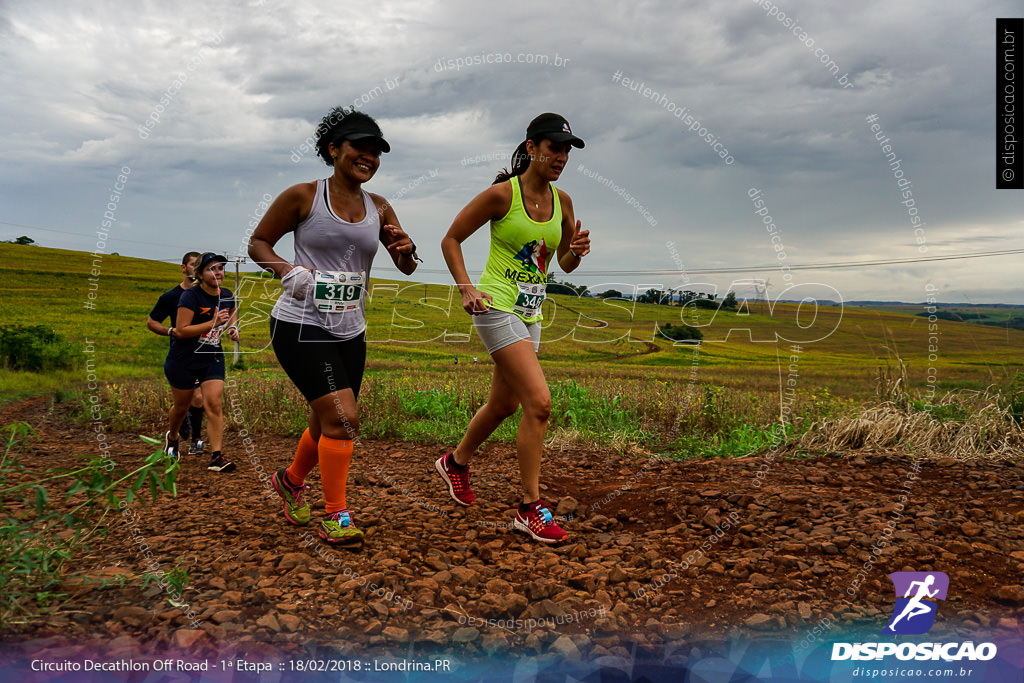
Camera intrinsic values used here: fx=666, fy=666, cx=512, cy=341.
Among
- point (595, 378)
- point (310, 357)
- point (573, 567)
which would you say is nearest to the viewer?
point (573, 567)

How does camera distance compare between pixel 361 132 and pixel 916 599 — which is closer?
pixel 916 599

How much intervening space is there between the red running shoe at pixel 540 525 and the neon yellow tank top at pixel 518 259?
1104mm

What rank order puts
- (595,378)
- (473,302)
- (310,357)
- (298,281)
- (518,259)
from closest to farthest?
1. (298,281)
2. (310,357)
3. (473,302)
4. (518,259)
5. (595,378)

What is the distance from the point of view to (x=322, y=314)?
3.68 m

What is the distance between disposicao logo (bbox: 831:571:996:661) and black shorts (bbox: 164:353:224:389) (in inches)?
220

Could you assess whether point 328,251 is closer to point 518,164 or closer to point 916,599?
point 518,164

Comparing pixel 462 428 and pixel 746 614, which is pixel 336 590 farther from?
pixel 462 428

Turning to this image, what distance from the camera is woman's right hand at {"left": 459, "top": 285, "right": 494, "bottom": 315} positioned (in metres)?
3.75

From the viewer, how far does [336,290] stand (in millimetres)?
3695

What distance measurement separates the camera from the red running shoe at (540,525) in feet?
12.4

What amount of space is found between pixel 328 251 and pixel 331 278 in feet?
0.50

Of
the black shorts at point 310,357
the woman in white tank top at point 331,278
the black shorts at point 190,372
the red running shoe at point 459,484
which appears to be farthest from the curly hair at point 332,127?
the black shorts at point 190,372

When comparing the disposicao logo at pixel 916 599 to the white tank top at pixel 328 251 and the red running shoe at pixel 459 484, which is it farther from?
the white tank top at pixel 328 251

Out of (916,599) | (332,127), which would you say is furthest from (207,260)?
(916,599)
